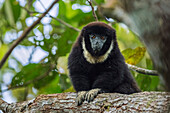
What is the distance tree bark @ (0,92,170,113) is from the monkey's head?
111 centimetres

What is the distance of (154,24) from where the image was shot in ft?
4.31

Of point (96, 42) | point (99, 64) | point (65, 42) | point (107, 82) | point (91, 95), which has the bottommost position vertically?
point (91, 95)

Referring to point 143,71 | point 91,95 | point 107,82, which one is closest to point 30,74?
point 107,82

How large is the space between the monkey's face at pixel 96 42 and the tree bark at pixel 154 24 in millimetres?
3010

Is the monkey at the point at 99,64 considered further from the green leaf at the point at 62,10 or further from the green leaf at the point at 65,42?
the green leaf at the point at 62,10

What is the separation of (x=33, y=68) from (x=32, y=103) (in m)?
2.21

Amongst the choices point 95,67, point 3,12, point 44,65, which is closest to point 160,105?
point 95,67

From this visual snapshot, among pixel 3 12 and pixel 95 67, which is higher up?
pixel 3 12

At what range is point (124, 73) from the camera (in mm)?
4684

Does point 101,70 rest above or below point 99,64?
below

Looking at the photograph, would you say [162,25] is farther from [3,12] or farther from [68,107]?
[3,12]

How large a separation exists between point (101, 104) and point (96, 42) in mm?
1372

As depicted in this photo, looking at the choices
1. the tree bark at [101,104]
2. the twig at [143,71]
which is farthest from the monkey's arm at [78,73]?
the twig at [143,71]

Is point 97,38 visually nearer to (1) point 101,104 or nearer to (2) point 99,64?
Result: (2) point 99,64
